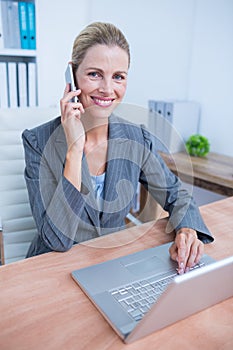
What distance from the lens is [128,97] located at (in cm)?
259

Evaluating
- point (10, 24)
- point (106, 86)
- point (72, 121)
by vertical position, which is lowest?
point (72, 121)

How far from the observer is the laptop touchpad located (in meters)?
0.85

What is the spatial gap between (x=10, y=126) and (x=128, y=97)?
4.70ft

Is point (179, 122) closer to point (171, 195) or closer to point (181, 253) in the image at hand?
point (171, 195)

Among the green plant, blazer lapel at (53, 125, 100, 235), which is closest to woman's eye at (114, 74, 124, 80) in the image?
blazer lapel at (53, 125, 100, 235)

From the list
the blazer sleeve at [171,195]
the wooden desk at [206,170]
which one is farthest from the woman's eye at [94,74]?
the wooden desk at [206,170]

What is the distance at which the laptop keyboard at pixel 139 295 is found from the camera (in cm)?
70

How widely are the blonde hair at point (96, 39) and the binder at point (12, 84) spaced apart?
3.46 ft

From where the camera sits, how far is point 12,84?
2.06 m

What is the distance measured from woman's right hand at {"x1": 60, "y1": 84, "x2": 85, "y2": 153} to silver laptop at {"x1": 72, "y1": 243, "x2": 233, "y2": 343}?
1.23ft

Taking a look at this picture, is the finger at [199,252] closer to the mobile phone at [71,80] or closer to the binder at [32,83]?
the mobile phone at [71,80]

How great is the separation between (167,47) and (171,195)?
5.33ft

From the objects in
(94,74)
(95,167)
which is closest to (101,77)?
(94,74)

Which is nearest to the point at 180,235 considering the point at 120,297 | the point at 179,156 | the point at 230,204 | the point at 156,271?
the point at 156,271
